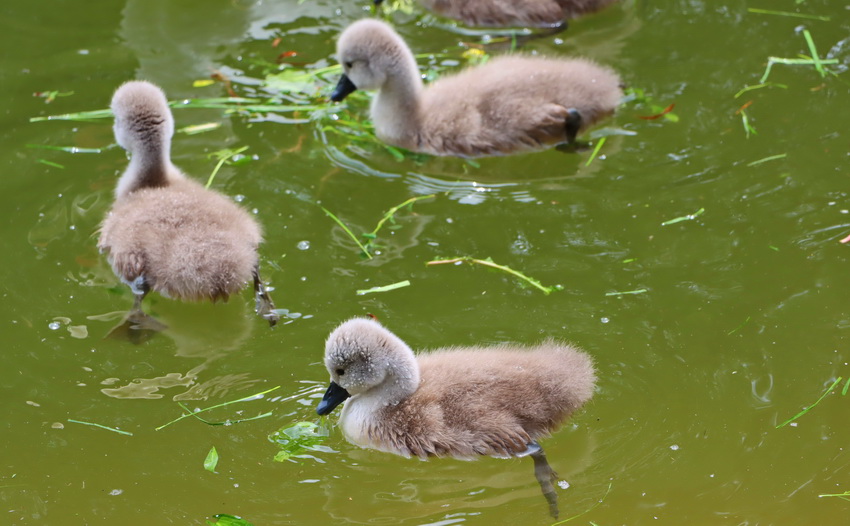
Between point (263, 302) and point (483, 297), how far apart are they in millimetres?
921

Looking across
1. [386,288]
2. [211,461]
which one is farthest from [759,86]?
[211,461]

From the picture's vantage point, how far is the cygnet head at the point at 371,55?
546 cm

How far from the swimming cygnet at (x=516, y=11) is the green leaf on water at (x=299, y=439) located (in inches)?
146

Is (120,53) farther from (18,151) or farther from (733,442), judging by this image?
(733,442)

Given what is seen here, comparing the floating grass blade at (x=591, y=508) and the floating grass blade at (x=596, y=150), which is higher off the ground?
the floating grass blade at (x=596, y=150)

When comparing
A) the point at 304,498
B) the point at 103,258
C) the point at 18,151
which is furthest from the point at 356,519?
the point at 18,151

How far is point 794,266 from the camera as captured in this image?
14.6 feet

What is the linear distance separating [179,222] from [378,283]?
34.2 inches

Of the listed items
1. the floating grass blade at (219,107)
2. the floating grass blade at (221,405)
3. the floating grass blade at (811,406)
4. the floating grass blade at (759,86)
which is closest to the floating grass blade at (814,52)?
the floating grass blade at (759,86)

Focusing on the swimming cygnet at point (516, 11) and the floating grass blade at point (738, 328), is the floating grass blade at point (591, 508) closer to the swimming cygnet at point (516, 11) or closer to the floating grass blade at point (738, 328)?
the floating grass blade at point (738, 328)

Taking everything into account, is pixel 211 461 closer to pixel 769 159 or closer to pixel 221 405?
pixel 221 405

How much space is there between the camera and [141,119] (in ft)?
15.8

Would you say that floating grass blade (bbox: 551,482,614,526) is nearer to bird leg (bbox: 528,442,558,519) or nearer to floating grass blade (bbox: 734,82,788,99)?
bird leg (bbox: 528,442,558,519)

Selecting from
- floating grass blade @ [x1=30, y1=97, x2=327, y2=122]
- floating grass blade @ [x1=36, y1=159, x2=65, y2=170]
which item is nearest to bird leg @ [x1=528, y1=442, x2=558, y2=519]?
floating grass blade @ [x1=30, y1=97, x2=327, y2=122]
